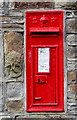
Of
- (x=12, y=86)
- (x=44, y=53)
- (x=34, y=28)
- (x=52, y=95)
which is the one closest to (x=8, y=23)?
(x=34, y=28)

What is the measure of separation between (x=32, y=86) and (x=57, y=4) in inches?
43.5

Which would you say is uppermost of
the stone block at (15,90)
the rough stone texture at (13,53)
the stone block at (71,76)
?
the rough stone texture at (13,53)

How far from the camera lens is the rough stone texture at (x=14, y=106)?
132 inches

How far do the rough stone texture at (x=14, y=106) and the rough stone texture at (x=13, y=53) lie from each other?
1.13 ft

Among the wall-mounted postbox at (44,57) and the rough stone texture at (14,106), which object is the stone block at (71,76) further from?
the rough stone texture at (14,106)

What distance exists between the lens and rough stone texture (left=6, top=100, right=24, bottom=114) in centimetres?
336

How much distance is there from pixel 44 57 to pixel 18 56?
13.3 inches

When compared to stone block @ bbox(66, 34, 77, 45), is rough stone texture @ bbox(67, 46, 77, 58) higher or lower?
lower

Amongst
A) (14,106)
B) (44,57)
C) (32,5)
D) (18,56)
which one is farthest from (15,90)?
(32,5)

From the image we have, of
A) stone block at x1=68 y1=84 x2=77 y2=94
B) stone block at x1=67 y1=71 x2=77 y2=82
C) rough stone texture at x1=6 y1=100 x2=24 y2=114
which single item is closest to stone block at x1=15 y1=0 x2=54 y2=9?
stone block at x1=67 y1=71 x2=77 y2=82

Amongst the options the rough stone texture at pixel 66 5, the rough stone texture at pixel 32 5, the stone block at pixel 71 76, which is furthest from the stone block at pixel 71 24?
the stone block at pixel 71 76

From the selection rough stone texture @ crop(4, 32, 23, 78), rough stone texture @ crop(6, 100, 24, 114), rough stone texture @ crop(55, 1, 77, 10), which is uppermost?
rough stone texture @ crop(55, 1, 77, 10)

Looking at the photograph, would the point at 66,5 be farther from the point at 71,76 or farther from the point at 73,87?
the point at 73,87

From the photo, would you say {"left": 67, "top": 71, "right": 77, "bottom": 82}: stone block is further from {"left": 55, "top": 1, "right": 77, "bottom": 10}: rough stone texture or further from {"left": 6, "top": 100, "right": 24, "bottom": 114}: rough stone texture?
{"left": 55, "top": 1, "right": 77, "bottom": 10}: rough stone texture
